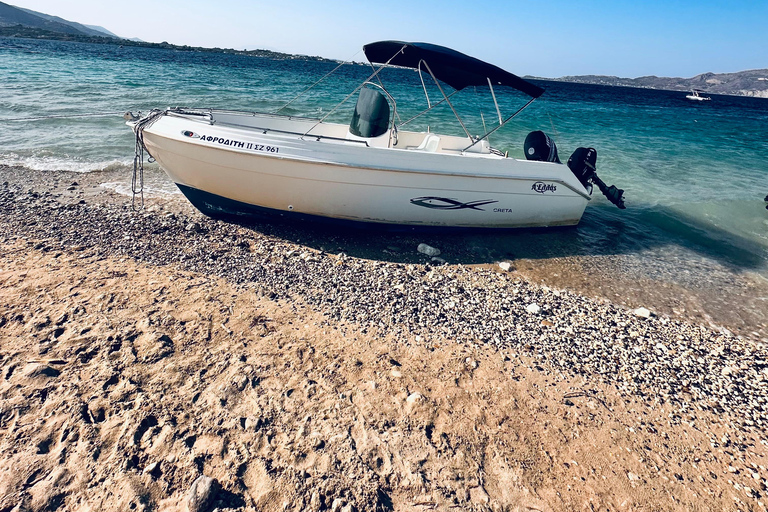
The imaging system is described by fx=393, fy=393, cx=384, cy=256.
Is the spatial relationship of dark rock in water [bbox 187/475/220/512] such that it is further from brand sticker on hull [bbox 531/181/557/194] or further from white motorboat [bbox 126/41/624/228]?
brand sticker on hull [bbox 531/181/557/194]

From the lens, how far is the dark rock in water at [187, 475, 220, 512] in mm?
2373

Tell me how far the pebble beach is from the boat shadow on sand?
49 centimetres

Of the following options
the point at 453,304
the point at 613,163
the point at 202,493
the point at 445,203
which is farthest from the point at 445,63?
the point at 613,163

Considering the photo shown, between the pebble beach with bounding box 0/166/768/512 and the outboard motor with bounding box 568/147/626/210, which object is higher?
the outboard motor with bounding box 568/147/626/210

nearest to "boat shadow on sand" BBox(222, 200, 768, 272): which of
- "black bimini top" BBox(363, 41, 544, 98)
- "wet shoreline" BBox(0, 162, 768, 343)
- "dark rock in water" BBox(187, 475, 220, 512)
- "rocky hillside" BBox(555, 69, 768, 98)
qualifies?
"wet shoreline" BBox(0, 162, 768, 343)

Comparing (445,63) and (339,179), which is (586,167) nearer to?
(445,63)

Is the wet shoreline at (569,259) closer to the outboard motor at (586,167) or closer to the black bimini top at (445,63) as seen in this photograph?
the outboard motor at (586,167)

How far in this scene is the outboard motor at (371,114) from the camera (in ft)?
21.7

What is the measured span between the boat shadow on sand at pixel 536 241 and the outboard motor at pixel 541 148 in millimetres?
1326

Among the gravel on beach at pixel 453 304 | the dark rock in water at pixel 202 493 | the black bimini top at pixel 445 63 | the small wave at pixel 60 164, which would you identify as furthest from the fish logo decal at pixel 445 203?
the small wave at pixel 60 164

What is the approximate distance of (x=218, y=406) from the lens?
122 inches

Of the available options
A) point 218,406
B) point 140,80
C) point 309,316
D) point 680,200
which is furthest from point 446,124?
point 140,80

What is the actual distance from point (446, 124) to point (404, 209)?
40.1 ft

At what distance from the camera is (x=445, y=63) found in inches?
253
